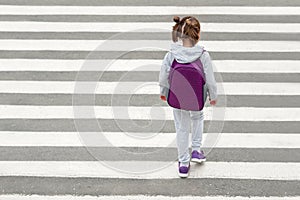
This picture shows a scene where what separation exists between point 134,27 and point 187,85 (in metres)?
4.03

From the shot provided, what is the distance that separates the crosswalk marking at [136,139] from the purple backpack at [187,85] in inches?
43.0

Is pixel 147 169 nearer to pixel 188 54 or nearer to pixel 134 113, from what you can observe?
pixel 134 113

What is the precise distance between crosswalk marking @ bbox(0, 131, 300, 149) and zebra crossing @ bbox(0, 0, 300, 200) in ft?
0.04

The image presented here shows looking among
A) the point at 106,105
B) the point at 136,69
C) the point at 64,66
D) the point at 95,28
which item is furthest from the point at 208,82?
the point at 95,28

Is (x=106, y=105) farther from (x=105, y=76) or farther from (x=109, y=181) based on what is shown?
(x=109, y=181)

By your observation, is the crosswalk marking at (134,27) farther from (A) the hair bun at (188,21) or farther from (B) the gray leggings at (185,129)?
(A) the hair bun at (188,21)

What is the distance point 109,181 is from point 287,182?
6.14ft

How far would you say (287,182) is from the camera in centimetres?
560

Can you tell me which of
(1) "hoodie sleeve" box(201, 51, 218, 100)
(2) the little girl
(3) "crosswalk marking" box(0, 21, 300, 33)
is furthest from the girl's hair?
(3) "crosswalk marking" box(0, 21, 300, 33)

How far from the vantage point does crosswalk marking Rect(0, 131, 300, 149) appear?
6.25m

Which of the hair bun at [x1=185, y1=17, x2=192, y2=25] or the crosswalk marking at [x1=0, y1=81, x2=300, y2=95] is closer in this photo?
the hair bun at [x1=185, y1=17, x2=192, y2=25]

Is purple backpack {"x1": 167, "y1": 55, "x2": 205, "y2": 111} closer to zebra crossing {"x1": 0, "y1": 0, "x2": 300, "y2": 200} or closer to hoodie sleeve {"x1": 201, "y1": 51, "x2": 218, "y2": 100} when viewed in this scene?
hoodie sleeve {"x1": 201, "y1": 51, "x2": 218, "y2": 100}

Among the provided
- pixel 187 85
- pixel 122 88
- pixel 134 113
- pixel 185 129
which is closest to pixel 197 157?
pixel 185 129

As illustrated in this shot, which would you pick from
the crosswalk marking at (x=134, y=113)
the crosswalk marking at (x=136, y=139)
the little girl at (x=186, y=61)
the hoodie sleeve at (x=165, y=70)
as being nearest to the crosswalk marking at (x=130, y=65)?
the crosswalk marking at (x=134, y=113)
